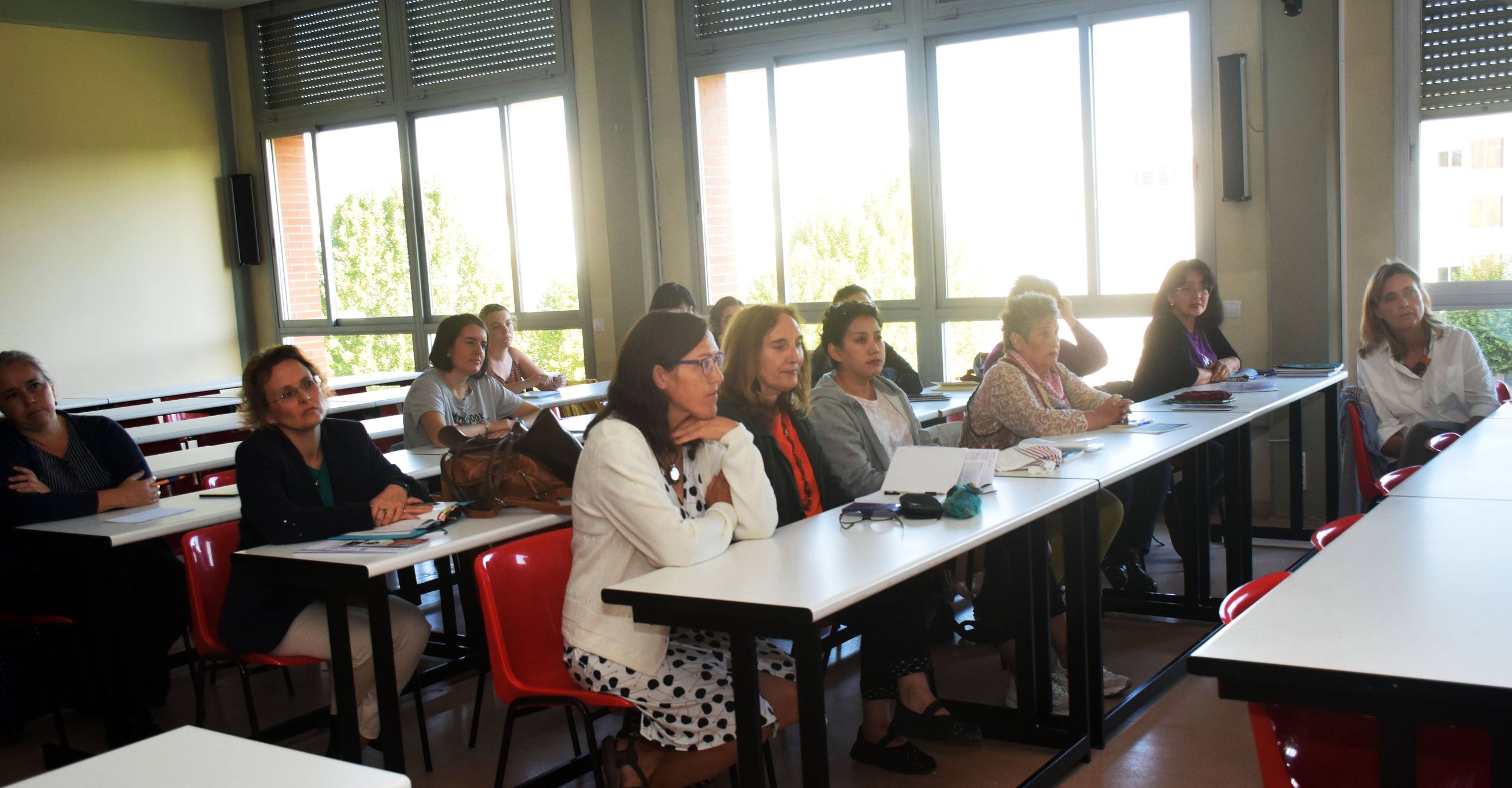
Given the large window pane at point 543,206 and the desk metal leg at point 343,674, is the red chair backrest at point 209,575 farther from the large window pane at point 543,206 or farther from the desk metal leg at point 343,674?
the large window pane at point 543,206

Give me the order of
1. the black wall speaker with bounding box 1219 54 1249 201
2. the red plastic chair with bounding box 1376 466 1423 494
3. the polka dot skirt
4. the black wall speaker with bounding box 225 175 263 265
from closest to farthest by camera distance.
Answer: the polka dot skirt, the red plastic chair with bounding box 1376 466 1423 494, the black wall speaker with bounding box 1219 54 1249 201, the black wall speaker with bounding box 225 175 263 265

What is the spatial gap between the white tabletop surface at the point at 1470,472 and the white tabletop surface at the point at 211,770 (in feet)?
8.32

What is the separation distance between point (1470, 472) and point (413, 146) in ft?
26.5

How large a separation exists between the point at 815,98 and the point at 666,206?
135cm

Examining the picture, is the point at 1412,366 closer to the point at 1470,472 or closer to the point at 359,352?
the point at 1470,472

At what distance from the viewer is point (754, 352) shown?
342cm

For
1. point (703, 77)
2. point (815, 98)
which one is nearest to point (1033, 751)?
point (815, 98)

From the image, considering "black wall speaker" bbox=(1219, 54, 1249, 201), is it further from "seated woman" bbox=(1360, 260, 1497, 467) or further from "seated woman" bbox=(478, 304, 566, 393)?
"seated woman" bbox=(478, 304, 566, 393)

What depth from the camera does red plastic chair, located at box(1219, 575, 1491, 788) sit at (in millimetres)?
1804

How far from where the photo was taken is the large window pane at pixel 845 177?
295 inches

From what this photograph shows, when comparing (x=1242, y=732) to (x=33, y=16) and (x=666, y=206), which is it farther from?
(x=33, y=16)

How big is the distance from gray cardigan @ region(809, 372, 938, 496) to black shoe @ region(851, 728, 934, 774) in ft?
2.53

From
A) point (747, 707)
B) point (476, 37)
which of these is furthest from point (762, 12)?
point (747, 707)

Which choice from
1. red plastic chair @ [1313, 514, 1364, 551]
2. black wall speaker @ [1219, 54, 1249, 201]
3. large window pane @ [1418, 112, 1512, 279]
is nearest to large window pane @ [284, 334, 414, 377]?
black wall speaker @ [1219, 54, 1249, 201]
